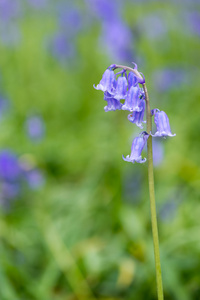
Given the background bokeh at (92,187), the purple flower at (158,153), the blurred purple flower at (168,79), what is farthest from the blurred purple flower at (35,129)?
the blurred purple flower at (168,79)

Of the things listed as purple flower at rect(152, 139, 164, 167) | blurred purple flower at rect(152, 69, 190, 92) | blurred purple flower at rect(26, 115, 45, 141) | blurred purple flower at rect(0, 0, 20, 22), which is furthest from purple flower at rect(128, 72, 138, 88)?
blurred purple flower at rect(0, 0, 20, 22)

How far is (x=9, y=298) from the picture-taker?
10.5ft

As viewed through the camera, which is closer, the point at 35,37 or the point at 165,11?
the point at 35,37

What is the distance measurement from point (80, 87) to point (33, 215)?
12.8 feet

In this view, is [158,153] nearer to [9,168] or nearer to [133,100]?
[9,168]

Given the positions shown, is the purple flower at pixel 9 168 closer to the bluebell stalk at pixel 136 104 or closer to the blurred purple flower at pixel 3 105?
the blurred purple flower at pixel 3 105

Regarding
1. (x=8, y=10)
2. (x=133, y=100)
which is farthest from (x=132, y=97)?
(x=8, y=10)

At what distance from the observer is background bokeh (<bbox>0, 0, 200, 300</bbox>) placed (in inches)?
139

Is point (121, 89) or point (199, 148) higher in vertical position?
point (199, 148)

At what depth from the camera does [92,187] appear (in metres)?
4.66

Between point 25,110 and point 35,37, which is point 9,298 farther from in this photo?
point 35,37

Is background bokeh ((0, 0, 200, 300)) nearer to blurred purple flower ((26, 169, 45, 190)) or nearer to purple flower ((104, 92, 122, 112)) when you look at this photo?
blurred purple flower ((26, 169, 45, 190))

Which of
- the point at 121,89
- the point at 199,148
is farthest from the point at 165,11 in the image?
the point at 121,89

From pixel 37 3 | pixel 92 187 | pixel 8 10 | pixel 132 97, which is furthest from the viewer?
pixel 37 3
